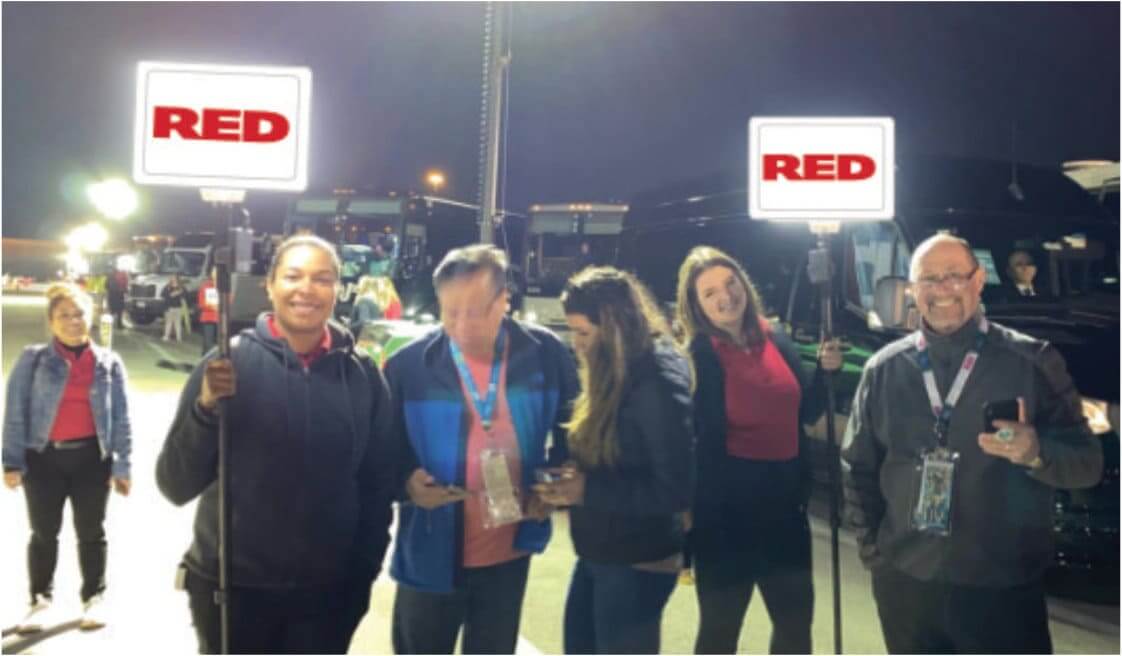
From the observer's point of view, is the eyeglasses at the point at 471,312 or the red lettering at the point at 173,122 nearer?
the eyeglasses at the point at 471,312

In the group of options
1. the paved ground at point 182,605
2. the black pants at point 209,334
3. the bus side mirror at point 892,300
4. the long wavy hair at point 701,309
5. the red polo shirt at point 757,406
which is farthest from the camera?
the black pants at point 209,334

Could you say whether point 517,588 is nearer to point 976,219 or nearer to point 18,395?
point 18,395

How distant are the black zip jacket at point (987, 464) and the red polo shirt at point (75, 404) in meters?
3.79

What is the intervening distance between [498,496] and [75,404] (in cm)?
288

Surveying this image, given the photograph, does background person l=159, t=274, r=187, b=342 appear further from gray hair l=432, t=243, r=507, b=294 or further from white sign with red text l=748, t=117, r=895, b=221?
gray hair l=432, t=243, r=507, b=294

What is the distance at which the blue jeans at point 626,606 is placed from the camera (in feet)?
10.00

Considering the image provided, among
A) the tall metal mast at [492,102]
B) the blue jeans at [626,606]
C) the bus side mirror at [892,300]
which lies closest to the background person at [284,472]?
the blue jeans at [626,606]

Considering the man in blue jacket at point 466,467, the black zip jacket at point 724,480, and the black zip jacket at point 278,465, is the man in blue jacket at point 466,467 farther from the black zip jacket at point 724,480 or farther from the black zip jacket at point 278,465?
the black zip jacket at point 724,480

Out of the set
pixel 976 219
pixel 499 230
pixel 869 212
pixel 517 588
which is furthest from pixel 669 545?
pixel 499 230

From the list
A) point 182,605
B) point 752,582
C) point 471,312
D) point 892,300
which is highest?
point 892,300

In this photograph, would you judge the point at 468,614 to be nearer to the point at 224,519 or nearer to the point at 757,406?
the point at 224,519

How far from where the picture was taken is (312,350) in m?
2.87

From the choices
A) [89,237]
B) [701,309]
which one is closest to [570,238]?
[701,309]

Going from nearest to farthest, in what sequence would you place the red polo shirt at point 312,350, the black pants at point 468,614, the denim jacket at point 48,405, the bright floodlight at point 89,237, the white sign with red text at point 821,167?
the red polo shirt at point 312,350 → the black pants at point 468,614 → the white sign with red text at point 821,167 → the denim jacket at point 48,405 → the bright floodlight at point 89,237
